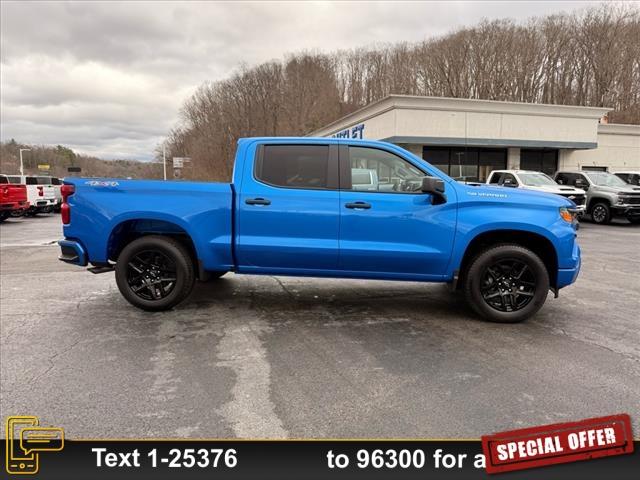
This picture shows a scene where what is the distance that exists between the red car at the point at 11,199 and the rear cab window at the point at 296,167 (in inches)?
629

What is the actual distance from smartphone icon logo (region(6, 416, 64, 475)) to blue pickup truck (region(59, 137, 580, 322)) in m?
2.34

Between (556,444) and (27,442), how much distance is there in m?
3.20

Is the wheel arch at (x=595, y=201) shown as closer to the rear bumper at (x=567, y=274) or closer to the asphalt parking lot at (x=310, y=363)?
the asphalt parking lot at (x=310, y=363)

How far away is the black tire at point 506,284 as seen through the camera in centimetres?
486

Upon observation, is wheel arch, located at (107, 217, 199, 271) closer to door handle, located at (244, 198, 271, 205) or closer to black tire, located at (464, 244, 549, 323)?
door handle, located at (244, 198, 271, 205)

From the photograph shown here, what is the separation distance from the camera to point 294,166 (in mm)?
5098

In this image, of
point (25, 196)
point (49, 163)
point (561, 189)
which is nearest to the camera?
point (561, 189)

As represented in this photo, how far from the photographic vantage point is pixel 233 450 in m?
2.66

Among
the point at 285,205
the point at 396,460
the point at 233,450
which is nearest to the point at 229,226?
the point at 285,205

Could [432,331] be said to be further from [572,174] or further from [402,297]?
[572,174]

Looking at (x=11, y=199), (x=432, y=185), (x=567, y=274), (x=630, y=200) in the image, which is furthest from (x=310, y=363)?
(x=11, y=199)

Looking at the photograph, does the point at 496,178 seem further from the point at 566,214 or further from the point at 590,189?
the point at 566,214

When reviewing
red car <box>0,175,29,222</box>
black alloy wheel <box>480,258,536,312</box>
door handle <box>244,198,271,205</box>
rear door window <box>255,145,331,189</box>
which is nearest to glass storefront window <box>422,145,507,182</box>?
red car <box>0,175,29,222</box>

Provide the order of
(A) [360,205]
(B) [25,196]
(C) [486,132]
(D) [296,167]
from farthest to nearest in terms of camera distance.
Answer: (C) [486,132], (B) [25,196], (D) [296,167], (A) [360,205]
